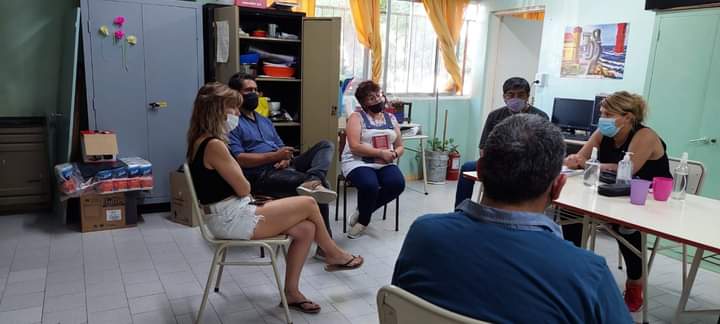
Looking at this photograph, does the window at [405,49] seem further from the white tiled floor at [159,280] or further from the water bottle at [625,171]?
the water bottle at [625,171]

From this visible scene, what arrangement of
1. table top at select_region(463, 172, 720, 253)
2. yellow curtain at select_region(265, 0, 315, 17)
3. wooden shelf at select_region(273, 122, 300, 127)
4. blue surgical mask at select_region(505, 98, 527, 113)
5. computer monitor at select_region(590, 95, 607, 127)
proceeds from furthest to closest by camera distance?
yellow curtain at select_region(265, 0, 315, 17), computer monitor at select_region(590, 95, 607, 127), wooden shelf at select_region(273, 122, 300, 127), blue surgical mask at select_region(505, 98, 527, 113), table top at select_region(463, 172, 720, 253)

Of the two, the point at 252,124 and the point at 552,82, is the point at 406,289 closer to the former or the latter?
the point at 252,124

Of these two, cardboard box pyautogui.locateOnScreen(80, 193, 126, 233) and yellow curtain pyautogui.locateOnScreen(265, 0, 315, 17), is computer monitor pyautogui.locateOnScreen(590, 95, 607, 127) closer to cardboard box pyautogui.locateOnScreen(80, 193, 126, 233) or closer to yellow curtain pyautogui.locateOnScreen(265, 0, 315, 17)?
yellow curtain pyautogui.locateOnScreen(265, 0, 315, 17)

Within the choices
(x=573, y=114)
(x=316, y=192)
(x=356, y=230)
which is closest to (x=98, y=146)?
(x=316, y=192)

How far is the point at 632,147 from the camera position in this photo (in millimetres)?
2744

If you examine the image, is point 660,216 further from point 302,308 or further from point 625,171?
point 302,308

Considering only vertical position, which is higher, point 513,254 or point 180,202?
point 513,254

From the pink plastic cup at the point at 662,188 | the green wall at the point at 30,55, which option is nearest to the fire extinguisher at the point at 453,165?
the pink plastic cup at the point at 662,188

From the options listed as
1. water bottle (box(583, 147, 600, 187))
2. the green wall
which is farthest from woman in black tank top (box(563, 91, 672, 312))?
the green wall

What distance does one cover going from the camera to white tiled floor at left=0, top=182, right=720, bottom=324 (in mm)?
2576

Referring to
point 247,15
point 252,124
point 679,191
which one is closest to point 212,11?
point 247,15

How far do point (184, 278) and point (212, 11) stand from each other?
235 centimetres

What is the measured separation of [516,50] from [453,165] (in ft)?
5.22

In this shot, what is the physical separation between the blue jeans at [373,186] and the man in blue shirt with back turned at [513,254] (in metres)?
2.34
